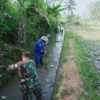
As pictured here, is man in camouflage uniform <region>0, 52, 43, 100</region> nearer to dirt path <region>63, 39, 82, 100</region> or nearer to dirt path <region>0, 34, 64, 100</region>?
dirt path <region>63, 39, 82, 100</region>

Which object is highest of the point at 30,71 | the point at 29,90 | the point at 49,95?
the point at 30,71

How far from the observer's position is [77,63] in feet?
31.3

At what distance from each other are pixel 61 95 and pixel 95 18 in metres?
69.6

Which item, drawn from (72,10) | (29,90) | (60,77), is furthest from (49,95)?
(72,10)

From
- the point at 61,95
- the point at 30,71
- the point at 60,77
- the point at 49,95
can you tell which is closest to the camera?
the point at 30,71

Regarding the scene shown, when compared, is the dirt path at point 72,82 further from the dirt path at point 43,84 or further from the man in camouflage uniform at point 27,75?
the man in camouflage uniform at point 27,75

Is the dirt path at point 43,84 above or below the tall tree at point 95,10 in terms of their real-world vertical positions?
below

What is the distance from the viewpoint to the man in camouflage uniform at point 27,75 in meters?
5.21

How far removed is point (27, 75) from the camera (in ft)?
17.4

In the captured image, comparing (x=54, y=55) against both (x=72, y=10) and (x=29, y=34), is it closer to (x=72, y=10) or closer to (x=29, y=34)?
(x=29, y=34)

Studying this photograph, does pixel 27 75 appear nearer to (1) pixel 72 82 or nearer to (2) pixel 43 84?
(1) pixel 72 82

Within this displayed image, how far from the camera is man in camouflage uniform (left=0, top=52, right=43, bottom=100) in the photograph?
17.1 ft

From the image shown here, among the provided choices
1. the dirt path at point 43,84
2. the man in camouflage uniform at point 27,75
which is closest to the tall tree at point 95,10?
the dirt path at point 43,84

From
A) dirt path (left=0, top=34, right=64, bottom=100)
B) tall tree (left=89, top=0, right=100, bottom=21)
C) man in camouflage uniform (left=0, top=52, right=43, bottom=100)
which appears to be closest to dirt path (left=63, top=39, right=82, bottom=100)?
dirt path (left=0, top=34, right=64, bottom=100)
